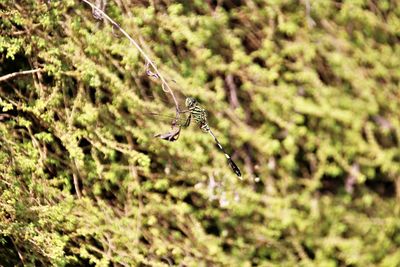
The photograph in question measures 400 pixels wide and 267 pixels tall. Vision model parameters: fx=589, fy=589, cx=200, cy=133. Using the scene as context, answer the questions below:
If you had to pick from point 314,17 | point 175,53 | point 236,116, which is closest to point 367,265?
point 236,116

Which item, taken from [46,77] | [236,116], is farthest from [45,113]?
[236,116]

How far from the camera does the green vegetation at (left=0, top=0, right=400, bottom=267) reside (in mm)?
2508

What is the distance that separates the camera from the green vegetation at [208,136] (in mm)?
2508

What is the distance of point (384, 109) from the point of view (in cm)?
255

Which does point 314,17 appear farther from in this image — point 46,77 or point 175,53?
point 46,77

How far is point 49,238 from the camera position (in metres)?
2.52

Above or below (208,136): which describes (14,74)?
above

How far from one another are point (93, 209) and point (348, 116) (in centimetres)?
119

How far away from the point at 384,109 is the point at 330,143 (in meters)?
0.27

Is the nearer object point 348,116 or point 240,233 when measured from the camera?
point 348,116

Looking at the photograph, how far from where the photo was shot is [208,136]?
8.49 ft

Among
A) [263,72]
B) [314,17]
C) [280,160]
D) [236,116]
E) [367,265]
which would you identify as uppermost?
[314,17]

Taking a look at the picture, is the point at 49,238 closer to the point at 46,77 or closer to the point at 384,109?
the point at 46,77

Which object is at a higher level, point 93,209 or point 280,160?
point 280,160
